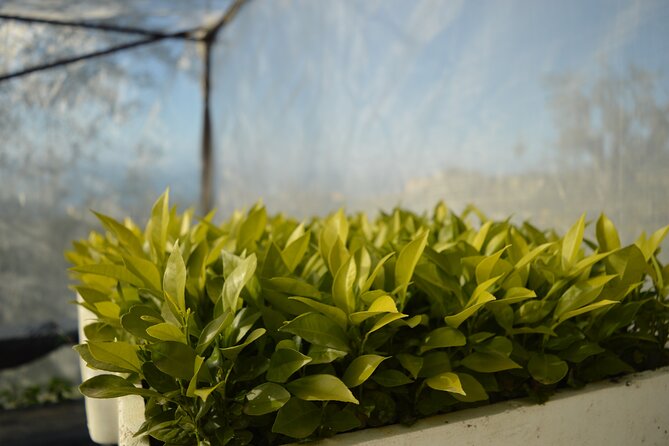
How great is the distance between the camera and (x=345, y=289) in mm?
688

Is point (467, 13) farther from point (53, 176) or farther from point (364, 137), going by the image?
point (53, 176)

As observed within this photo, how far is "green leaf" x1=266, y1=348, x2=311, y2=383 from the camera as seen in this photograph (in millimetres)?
623

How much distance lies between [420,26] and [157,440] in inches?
84.1

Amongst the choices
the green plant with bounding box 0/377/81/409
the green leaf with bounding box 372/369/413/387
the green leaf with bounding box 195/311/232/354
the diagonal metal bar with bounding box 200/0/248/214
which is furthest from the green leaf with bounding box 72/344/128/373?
the diagonal metal bar with bounding box 200/0/248/214

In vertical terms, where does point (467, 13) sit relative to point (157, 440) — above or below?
above

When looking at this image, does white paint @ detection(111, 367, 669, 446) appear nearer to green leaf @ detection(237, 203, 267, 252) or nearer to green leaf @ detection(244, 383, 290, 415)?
green leaf @ detection(244, 383, 290, 415)

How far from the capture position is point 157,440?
0.67m

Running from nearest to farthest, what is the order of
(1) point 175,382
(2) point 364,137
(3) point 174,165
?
(1) point 175,382 → (2) point 364,137 → (3) point 174,165

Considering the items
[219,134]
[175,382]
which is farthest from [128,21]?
[175,382]

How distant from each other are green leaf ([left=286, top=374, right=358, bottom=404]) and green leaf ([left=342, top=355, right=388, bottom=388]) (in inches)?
1.1

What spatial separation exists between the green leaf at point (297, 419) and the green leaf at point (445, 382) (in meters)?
0.15

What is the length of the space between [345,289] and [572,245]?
1.33 ft

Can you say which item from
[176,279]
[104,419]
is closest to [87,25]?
[104,419]

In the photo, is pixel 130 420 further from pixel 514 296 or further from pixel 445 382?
pixel 514 296
